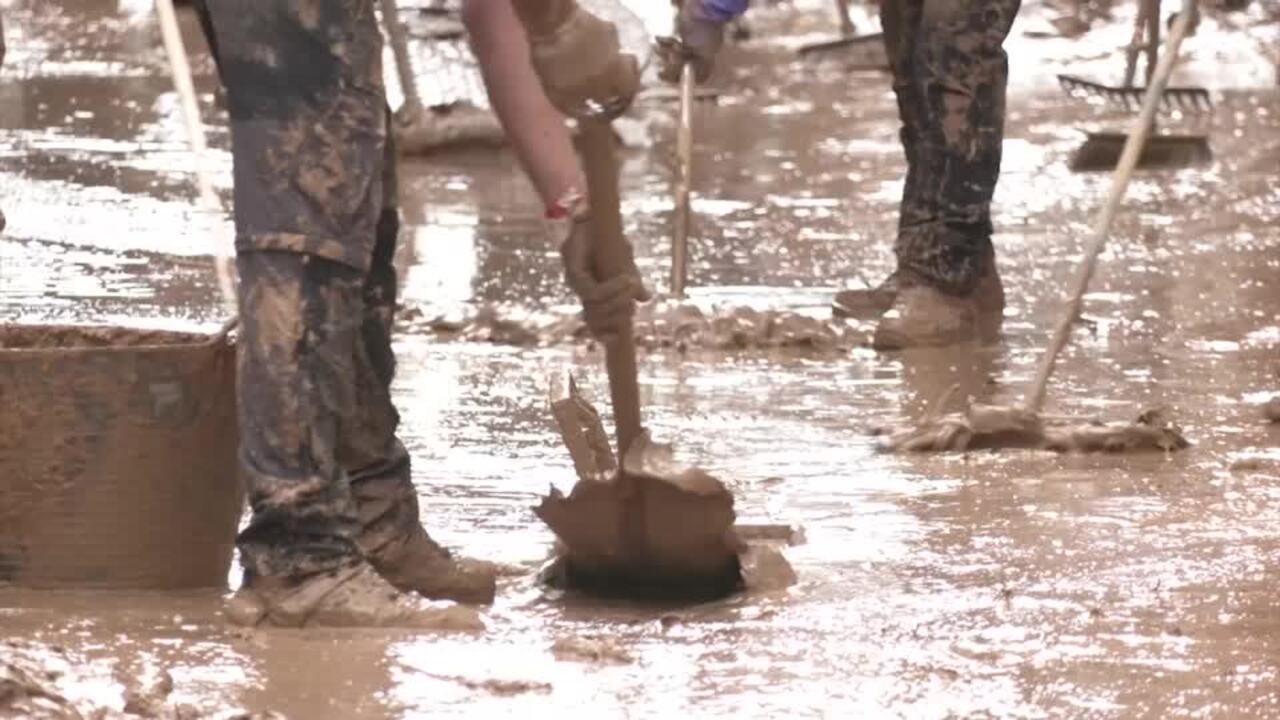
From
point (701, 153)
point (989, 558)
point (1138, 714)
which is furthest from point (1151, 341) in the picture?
point (701, 153)

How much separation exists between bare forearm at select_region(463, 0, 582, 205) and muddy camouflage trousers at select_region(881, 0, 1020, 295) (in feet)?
7.90

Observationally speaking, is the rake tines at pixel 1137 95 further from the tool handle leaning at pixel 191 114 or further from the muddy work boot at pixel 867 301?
the tool handle leaning at pixel 191 114

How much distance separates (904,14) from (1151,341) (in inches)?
42.8

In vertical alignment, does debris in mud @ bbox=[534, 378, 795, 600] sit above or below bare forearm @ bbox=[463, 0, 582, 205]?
below

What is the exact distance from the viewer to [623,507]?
12.8ft

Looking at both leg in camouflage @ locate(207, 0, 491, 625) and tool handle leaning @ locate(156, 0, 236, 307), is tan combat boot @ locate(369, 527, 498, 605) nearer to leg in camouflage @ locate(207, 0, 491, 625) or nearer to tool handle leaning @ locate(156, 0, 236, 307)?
leg in camouflage @ locate(207, 0, 491, 625)

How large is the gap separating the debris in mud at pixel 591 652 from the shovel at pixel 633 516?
1.33 ft

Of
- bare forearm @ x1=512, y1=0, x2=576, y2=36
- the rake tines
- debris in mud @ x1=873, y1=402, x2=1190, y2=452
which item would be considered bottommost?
debris in mud @ x1=873, y1=402, x2=1190, y2=452

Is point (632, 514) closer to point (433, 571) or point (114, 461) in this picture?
point (433, 571)

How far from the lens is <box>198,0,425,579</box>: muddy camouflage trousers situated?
3602 mm

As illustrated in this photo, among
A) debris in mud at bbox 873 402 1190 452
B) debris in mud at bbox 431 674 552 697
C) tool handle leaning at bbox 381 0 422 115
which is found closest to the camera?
debris in mud at bbox 431 674 552 697

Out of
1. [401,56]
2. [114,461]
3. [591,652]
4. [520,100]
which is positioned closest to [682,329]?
[520,100]

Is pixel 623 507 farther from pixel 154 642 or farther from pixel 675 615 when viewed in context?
pixel 154 642

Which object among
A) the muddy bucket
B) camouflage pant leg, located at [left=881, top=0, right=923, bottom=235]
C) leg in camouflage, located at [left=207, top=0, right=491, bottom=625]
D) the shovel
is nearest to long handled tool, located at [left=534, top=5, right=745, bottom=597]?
the shovel
